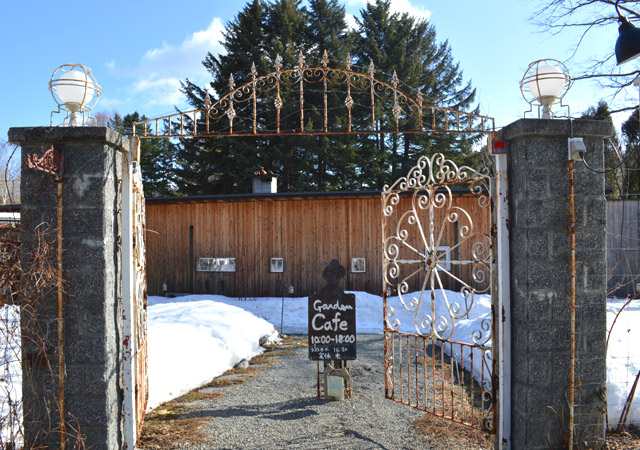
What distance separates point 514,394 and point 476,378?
2.91 meters

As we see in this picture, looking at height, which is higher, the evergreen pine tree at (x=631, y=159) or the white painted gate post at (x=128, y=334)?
the evergreen pine tree at (x=631, y=159)

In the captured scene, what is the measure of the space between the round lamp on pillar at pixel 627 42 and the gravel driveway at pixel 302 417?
3517 mm

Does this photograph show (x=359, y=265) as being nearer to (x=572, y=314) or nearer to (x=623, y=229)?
(x=623, y=229)

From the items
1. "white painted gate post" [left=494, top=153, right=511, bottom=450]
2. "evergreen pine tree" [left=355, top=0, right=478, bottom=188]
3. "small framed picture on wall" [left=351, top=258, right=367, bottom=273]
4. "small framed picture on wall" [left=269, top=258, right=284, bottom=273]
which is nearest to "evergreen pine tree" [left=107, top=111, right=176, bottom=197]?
"evergreen pine tree" [left=355, top=0, right=478, bottom=188]

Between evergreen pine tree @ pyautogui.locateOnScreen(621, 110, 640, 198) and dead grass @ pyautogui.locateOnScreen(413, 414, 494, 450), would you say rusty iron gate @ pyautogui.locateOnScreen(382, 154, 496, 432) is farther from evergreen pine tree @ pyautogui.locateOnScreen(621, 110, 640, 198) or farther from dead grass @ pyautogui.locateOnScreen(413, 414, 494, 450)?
evergreen pine tree @ pyautogui.locateOnScreen(621, 110, 640, 198)

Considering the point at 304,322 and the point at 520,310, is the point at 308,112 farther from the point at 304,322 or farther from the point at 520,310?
the point at 520,310

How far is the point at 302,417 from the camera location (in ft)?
16.3

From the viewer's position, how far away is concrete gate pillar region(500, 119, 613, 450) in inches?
137

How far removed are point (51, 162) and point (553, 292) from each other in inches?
152

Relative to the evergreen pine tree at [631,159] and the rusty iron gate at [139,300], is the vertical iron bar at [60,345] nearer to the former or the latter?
the rusty iron gate at [139,300]

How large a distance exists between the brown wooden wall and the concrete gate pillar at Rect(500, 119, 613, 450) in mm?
9483

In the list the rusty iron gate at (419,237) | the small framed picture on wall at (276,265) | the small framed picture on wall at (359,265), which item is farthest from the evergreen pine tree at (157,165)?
the small framed picture on wall at (359,265)

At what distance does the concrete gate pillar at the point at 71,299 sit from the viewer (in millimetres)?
3381

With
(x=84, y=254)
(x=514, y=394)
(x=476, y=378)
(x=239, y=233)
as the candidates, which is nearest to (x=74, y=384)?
(x=84, y=254)
